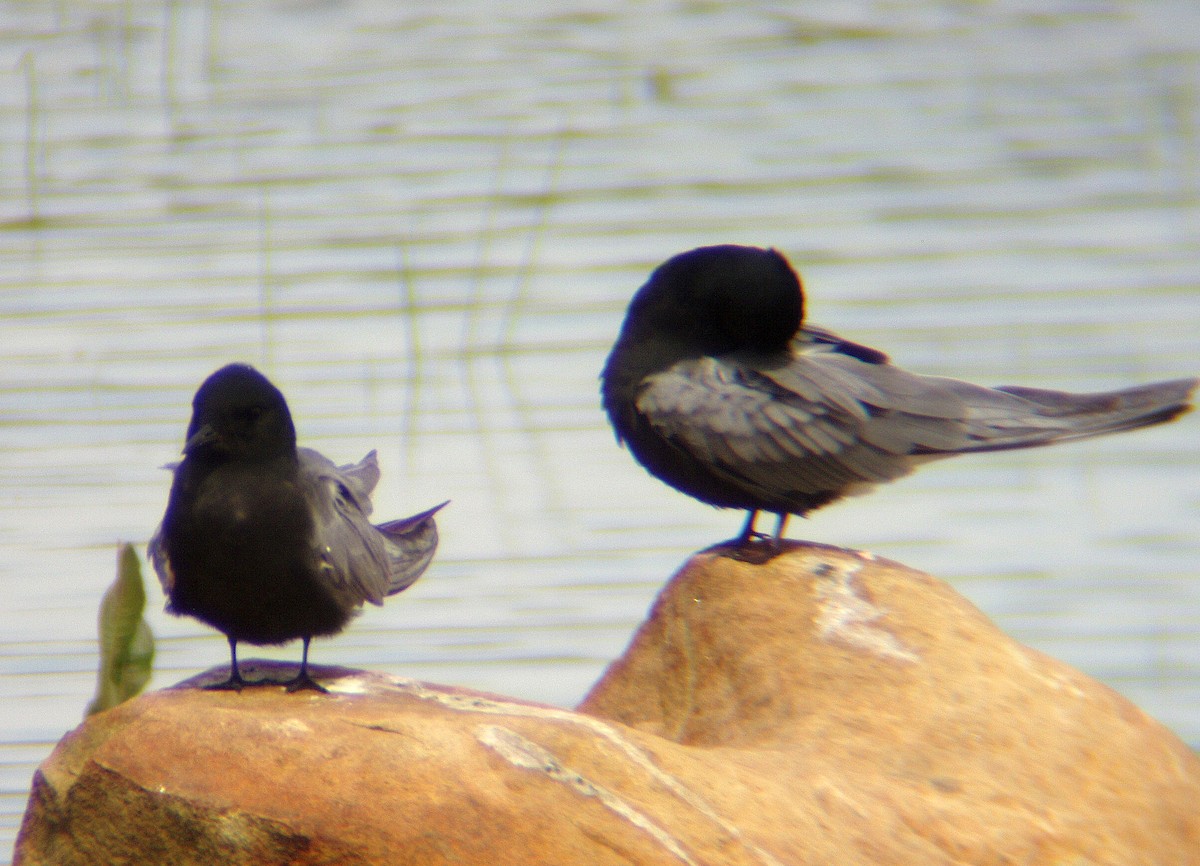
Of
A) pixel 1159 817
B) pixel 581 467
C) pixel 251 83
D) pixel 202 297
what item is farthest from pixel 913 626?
pixel 251 83

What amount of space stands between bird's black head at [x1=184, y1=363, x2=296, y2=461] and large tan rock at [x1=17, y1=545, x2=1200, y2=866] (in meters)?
0.54

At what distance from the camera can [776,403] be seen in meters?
4.78

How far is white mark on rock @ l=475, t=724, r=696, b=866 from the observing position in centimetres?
344

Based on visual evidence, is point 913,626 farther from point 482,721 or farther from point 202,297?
point 202,297

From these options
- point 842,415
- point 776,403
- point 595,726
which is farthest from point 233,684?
point 842,415

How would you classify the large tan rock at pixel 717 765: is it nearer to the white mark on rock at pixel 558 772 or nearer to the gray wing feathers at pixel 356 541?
the white mark on rock at pixel 558 772

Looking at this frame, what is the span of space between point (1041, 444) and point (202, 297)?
16.2ft


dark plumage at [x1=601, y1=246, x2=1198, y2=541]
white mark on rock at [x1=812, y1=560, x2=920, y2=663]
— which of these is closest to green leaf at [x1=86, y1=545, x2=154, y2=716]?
dark plumage at [x1=601, y1=246, x2=1198, y2=541]

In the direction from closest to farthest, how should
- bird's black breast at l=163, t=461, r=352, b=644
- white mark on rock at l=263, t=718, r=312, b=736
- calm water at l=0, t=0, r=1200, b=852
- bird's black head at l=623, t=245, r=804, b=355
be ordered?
1. white mark on rock at l=263, t=718, r=312, b=736
2. bird's black breast at l=163, t=461, r=352, b=644
3. bird's black head at l=623, t=245, r=804, b=355
4. calm water at l=0, t=0, r=1200, b=852

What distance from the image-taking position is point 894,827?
366 centimetres

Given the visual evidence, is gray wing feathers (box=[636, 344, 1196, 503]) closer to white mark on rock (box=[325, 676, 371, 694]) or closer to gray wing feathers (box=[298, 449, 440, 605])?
gray wing feathers (box=[298, 449, 440, 605])

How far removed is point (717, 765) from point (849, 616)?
33.8 inches

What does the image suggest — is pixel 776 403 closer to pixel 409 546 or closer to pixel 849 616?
pixel 849 616

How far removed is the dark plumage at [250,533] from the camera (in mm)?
3936
